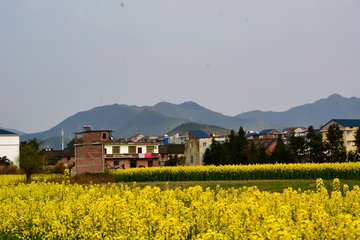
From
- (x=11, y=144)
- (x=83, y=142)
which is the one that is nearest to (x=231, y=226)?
(x=83, y=142)

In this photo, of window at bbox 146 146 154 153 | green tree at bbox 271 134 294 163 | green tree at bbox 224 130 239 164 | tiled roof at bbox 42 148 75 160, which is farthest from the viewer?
tiled roof at bbox 42 148 75 160

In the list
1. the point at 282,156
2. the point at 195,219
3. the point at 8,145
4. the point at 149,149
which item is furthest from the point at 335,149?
the point at 8,145

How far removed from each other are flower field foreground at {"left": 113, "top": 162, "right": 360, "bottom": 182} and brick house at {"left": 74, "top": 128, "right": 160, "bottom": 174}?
658 inches

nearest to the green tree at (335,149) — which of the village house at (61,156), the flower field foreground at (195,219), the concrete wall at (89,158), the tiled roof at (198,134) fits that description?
the tiled roof at (198,134)

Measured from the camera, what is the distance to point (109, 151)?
61875mm

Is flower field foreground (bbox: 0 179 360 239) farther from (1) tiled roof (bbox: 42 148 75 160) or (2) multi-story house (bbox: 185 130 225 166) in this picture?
(1) tiled roof (bbox: 42 148 75 160)

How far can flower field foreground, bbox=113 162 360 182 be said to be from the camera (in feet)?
108

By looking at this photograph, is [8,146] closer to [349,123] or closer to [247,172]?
[247,172]

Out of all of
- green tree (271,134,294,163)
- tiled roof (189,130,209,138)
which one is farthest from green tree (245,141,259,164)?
tiled roof (189,130,209,138)

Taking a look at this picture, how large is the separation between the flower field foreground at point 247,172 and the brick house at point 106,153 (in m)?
16.7

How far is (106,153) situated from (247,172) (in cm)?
3383

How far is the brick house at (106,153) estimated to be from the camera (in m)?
54.8

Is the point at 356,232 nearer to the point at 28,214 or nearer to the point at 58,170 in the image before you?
the point at 28,214

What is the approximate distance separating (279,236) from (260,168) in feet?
101
